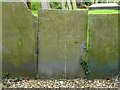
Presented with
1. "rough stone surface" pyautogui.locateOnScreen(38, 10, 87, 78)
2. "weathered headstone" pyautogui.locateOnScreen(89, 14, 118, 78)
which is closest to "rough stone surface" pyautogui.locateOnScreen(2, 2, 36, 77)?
"rough stone surface" pyautogui.locateOnScreen(38, 10, 87, 78)

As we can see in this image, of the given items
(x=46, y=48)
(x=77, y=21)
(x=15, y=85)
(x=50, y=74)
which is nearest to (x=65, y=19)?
(x=77, y=21)

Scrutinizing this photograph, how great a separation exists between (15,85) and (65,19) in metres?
1.36

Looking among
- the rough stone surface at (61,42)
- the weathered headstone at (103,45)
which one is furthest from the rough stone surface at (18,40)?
the weathered headstone at (103,45)

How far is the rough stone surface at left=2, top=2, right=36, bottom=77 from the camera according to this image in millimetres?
5820

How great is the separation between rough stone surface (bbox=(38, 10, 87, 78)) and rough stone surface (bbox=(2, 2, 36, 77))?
17 cm

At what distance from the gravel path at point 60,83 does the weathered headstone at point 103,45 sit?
0.69 feet

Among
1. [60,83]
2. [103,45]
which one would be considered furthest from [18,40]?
[103,45]

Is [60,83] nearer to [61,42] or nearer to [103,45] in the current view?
[61,42]

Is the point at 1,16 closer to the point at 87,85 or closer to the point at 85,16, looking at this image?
the point at 85,16

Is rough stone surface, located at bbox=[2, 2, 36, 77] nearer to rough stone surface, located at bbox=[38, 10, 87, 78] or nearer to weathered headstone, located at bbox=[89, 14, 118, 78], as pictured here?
rough stone surface, located at bbox=[38, 10, 87, 78]

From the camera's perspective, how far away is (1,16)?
5809 millimetres

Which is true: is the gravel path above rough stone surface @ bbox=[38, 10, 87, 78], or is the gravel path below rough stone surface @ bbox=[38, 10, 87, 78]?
below

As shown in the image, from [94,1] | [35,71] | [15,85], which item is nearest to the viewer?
[15,85]

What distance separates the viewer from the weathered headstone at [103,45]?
582cm
